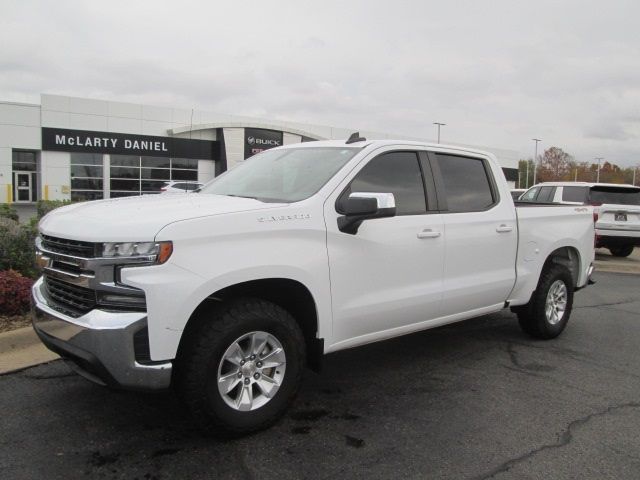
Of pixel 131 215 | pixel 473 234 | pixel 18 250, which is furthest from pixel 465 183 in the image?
pixel 18 250

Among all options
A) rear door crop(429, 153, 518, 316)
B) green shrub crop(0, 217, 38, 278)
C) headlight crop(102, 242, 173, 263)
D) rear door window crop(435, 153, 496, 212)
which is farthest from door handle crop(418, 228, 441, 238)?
green shrub crop(0, 217, 38, 278)

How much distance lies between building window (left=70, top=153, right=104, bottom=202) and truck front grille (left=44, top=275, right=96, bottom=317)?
32.8m

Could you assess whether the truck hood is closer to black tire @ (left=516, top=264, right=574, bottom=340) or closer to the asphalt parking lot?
the asphalt parking lot

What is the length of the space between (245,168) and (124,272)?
2036 mm

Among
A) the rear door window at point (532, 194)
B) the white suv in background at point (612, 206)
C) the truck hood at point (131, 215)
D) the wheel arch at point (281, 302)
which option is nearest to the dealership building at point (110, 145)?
the rear door window at point (532, 194)

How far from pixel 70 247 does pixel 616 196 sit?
511 inches

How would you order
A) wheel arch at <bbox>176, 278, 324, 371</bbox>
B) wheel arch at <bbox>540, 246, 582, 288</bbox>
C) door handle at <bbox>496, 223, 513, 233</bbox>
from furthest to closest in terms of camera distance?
1. wheel arch at <bbox>540, 246, 582, 288</bbox>
2. door handle at <bbox>496, 223, 513, 233</bbox>
3. wheel arch at <bbox>176, 278, 324, 371</bbox>

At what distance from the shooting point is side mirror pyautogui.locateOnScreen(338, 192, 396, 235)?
3604 mm

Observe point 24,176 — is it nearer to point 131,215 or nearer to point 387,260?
point 131,215

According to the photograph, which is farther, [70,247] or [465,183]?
[465,183]

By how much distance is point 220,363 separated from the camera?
3240 mm

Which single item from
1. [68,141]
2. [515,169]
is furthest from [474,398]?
[515,169]

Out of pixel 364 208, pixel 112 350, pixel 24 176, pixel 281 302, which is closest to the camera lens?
pixel 112 350

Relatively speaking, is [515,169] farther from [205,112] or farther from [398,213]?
[398,213]
